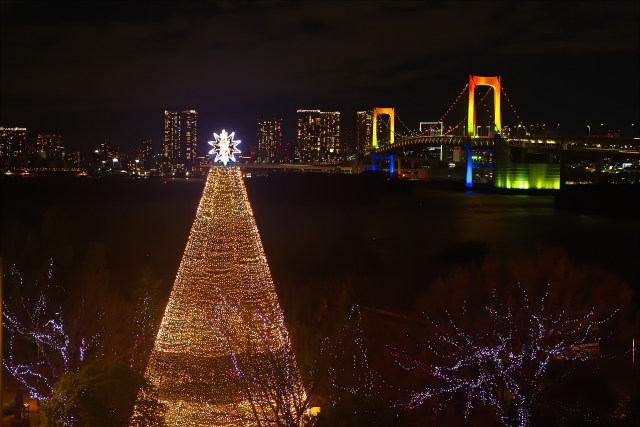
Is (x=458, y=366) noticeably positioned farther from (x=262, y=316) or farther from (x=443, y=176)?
(x=443, y=176)

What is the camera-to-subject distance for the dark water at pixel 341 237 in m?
12.0

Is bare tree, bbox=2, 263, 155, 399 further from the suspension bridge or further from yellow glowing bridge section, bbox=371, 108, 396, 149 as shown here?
yellow glowing bridge section, bbox=371, 108, 396, 149

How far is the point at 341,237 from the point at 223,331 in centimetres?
1764

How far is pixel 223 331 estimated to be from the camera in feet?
16.3

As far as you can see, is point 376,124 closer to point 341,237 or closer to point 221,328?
point 341,237

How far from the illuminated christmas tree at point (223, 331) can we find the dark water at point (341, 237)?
485 cm

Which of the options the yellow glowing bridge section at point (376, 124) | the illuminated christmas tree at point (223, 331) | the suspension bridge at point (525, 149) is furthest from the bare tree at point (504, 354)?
the yellow glowing bridge section at point (376, 124)

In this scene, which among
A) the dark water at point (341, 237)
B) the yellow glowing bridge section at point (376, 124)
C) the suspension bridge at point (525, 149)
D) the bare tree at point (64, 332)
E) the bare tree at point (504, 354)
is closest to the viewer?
the bare tree at point (504, 354)

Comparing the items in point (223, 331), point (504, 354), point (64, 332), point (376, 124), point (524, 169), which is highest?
point (376, 124)

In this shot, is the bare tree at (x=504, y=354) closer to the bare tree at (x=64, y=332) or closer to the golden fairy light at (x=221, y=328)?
the golden fairy light at (x=221, y=328)

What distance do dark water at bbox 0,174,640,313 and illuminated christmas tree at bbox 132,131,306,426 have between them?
4.85 meters

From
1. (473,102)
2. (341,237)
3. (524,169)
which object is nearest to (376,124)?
(473,102)

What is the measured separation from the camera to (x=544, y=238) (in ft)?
70.3

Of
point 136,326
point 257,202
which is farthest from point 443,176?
point 136,326
